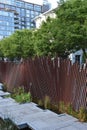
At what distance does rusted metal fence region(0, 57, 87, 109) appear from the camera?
650 centimetres

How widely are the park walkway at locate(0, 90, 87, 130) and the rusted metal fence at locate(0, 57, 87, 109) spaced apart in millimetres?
583

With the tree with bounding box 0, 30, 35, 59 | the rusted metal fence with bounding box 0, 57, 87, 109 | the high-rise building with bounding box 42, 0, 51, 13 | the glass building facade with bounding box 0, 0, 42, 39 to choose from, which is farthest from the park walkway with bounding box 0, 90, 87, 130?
the high-rise building with bounding box 42, 0, 51, 13

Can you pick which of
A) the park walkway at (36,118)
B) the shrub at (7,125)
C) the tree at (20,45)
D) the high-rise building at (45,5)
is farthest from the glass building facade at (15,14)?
the shrub at (7,125)

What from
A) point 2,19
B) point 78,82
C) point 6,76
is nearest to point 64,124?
point 78,82

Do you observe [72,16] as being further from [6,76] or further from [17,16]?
[17,16]

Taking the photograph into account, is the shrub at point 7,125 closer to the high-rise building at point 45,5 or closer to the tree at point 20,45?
the tree at point 20,45

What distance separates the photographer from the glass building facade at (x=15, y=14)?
106875 mm

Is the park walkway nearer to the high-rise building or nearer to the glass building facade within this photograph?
the glass building facade

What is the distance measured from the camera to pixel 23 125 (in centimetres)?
581

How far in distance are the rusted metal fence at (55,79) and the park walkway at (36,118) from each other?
58 centimetres

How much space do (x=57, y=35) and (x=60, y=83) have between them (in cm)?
1651

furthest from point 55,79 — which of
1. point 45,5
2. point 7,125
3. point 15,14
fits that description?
point 45,5

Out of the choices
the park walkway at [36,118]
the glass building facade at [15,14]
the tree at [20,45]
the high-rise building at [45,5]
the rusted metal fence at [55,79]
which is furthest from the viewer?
the high-rise building at [45,5]

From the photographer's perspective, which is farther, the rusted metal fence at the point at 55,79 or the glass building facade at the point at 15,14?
the glass building facade at the point at 15,14
